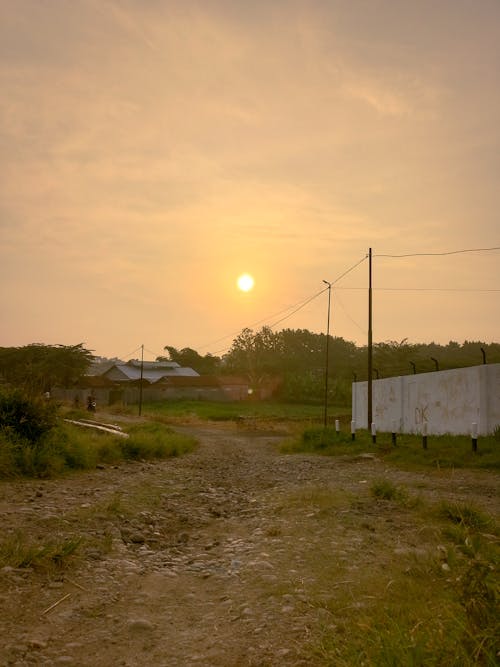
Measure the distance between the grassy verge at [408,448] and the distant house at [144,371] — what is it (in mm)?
48393

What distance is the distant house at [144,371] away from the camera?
7100 centimetres

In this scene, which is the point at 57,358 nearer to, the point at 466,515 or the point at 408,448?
the point at 408,448

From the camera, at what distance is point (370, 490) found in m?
9.88

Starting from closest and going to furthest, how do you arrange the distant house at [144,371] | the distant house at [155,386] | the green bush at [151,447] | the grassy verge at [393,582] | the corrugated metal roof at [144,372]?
the grassy verge at [393,582] → the green bush at [151,447] → the distant house at [155,386] → the distant house at [144,371] → the corrugated metal roof at [144,372]

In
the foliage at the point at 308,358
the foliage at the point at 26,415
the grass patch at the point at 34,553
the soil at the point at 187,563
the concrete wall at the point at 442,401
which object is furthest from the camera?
the foliage at the point at 308,358

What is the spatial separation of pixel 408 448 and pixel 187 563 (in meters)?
12.5

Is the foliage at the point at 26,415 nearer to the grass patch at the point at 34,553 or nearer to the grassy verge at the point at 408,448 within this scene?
the grass patch at the point at 34,553

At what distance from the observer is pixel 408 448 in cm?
1761

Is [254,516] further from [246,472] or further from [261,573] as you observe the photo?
[246,472]

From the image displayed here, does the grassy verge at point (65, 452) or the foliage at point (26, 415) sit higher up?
the foliage at point (26, 415)

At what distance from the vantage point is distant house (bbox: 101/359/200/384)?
71000 millimetres

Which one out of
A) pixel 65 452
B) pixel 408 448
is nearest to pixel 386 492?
pixel 65 452

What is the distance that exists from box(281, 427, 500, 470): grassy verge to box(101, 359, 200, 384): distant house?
4839cm

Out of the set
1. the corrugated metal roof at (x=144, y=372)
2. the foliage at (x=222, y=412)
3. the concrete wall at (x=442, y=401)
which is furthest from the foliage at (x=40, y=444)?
the corrugated metal roof at (x=144, y=372)
